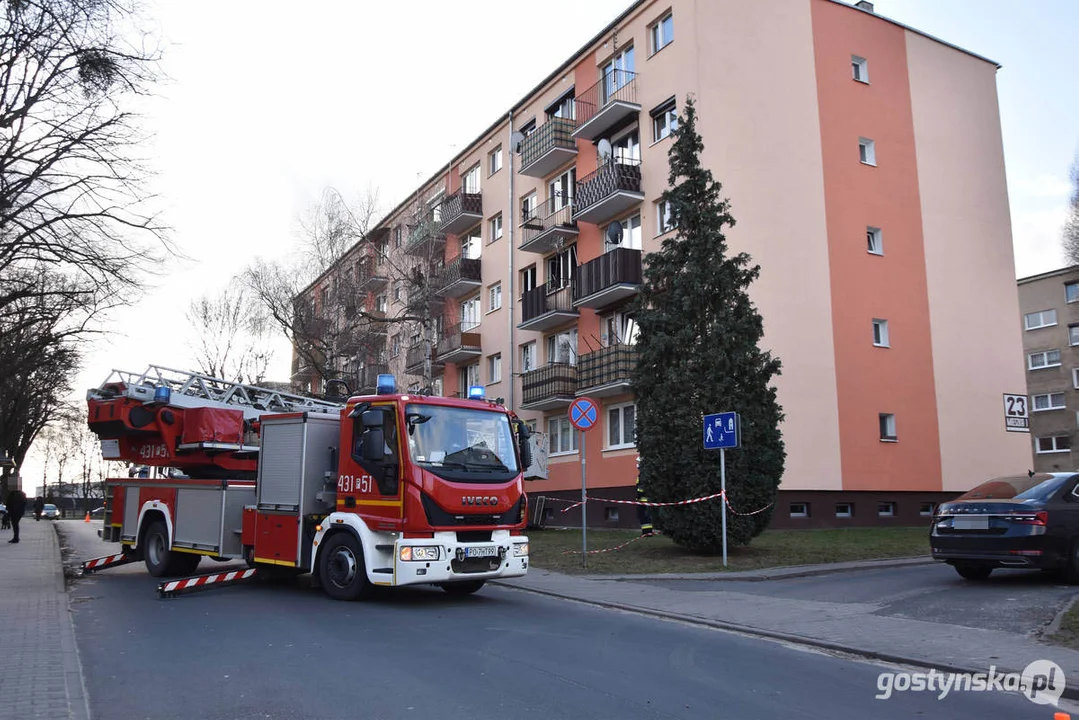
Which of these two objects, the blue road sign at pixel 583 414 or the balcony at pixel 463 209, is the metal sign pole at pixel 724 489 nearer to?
the blue road sign at pixel 583 414

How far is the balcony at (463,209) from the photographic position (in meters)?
38.2

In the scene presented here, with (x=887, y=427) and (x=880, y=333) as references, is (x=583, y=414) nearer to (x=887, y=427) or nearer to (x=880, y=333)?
(x=887, y=427)

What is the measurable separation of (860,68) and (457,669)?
2737 cm

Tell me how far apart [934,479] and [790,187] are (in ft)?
32.8

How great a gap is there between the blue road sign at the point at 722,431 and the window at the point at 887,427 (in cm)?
1306

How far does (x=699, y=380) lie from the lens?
1736 centimetres

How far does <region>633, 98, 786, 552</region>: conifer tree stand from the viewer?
17.0m

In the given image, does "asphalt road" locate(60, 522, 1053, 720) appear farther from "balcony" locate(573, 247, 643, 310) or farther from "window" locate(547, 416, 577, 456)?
"window" locate(547, 416, 577, 456)

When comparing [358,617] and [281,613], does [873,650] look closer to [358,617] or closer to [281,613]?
[358,617]

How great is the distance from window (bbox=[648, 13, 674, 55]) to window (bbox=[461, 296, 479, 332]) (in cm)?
1426

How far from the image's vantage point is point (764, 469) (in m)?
17.2

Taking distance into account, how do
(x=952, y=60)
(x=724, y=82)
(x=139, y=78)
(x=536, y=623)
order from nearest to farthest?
1. (x=536, y=623)
2. (x=139, y=78)
3. (x=724, y=82)
4. (x=952, y=60)

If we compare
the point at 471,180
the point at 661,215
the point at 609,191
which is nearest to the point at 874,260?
the point at 661,215

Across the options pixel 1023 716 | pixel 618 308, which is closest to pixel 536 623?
pixel 1023 716
